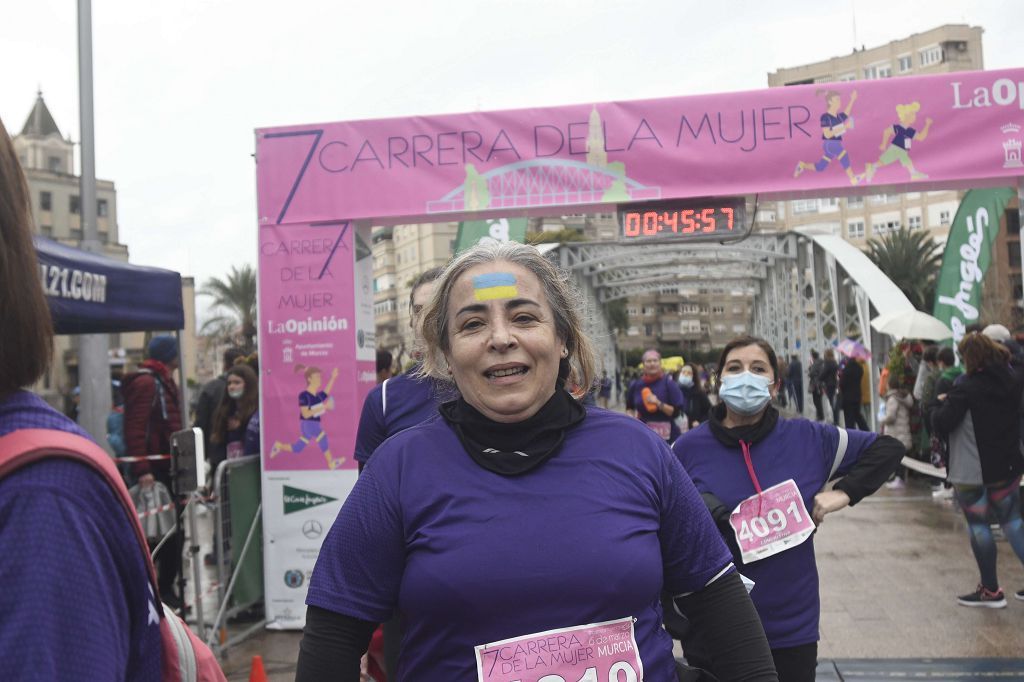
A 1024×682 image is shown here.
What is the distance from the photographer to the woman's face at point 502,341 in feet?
6.73

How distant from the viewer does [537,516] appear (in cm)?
186

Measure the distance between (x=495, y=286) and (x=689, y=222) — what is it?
5.15m

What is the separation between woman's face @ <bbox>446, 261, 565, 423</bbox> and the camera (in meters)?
2.05

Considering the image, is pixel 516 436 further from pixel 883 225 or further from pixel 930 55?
pixel 930 55

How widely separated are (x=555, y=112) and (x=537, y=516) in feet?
18.0

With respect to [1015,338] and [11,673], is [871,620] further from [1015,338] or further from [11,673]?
[11,673]

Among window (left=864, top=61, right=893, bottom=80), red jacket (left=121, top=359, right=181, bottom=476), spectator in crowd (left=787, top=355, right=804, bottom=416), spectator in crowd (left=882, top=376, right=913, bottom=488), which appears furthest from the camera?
window (left=864, top=61, right=893, bottom=80)

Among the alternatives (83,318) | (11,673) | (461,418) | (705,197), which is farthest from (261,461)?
(11,673)

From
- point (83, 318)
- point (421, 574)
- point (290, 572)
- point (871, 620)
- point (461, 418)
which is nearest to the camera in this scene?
point (421, 574)

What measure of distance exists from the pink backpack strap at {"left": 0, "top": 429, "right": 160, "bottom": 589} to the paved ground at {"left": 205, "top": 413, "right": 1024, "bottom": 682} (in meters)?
5.17

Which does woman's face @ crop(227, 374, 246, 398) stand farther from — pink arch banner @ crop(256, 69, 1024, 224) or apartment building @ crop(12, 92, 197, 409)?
apartment building @ crop(12, 92, 197, 409)

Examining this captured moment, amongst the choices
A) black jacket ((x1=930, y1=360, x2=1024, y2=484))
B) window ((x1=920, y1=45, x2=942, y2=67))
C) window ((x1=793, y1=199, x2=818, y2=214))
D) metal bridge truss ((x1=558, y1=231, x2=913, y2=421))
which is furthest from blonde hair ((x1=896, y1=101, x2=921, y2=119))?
window ((x1=793, y1=199, x2=818, y2=214))

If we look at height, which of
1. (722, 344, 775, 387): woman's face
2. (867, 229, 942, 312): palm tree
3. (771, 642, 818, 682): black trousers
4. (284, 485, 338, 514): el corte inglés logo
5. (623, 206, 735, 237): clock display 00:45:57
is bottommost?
(771, 642, 818, 682): black trousers

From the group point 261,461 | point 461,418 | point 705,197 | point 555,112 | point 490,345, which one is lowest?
point 261,461
